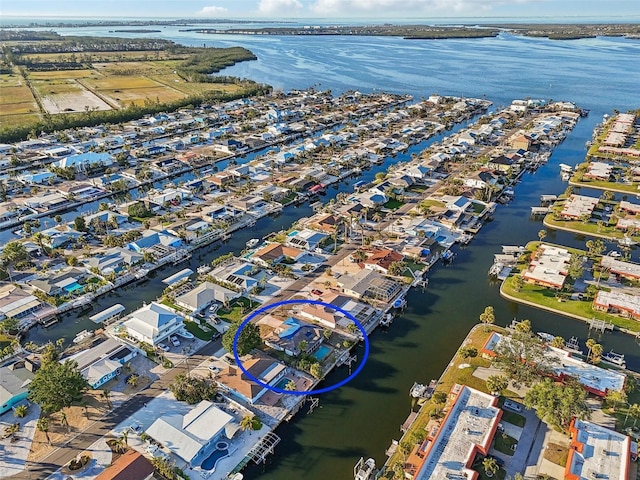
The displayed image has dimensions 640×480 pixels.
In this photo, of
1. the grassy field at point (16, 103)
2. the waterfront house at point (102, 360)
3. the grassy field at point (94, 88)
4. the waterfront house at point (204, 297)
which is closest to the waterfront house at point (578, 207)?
the waterfront house at point (204, 297)

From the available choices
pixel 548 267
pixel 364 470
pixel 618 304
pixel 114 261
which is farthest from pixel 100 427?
pixel 618 304

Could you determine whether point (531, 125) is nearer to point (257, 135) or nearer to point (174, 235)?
point (257, 135)

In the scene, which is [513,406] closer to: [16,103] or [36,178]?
[36,178]

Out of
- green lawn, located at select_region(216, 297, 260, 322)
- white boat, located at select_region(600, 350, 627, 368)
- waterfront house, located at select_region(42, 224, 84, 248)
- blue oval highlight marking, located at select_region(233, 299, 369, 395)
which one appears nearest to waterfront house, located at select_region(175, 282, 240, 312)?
green lawn, located at select_region(216, 297, 260, 322)

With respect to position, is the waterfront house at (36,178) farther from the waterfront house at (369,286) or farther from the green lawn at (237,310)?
the waterfront house at (369,286)

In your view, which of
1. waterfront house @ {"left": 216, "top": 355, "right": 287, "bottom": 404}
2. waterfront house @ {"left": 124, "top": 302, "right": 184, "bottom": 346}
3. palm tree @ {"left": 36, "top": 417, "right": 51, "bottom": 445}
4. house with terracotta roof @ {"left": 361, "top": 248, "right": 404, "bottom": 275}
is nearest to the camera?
palm tree @ {"left": 36, "top": 417, "right": 51, "bottom": 445}

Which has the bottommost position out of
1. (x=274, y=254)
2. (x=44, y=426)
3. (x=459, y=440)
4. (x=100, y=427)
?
(x=100, y=427)

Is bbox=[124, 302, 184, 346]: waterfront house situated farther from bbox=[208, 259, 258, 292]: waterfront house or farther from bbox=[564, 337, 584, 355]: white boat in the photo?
bbox=[564, 337, 584, 355]: white boat

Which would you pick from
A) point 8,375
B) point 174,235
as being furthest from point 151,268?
point 8,375
